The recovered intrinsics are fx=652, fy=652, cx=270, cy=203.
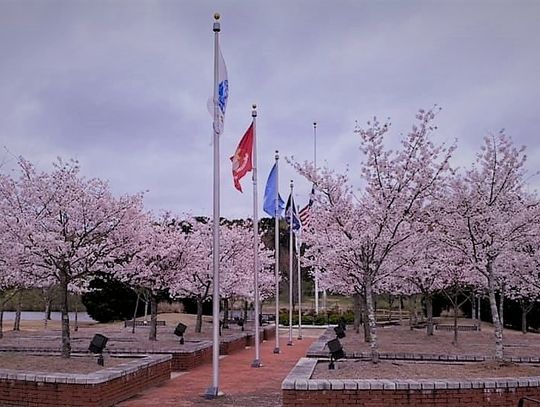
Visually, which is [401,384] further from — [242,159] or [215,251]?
[242,159]

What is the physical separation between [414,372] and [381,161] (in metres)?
4.20

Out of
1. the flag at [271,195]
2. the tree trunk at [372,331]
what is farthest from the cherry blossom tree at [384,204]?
the flag at [271,195]

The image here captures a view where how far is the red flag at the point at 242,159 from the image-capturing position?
15.3 metres

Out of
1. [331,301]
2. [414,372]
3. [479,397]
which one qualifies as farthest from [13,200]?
[331,301]

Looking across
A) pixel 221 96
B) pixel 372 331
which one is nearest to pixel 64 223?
pixel 221 96

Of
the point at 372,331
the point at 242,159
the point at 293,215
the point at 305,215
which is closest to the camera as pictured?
the point at 372,331

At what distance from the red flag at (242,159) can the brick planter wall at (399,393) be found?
6248 mm

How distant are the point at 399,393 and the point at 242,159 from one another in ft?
25.0

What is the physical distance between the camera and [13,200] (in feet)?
47.6

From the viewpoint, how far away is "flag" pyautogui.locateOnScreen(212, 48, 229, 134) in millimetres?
Answer: 13000

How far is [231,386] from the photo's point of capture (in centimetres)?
1354

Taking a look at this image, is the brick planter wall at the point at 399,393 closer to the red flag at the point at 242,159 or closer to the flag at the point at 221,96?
the flag at the point at 221,96

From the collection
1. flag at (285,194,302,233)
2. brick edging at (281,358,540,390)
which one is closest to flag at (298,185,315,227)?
flag at (285,194,302,233)

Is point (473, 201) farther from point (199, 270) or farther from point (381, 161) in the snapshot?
point (199, 270)
